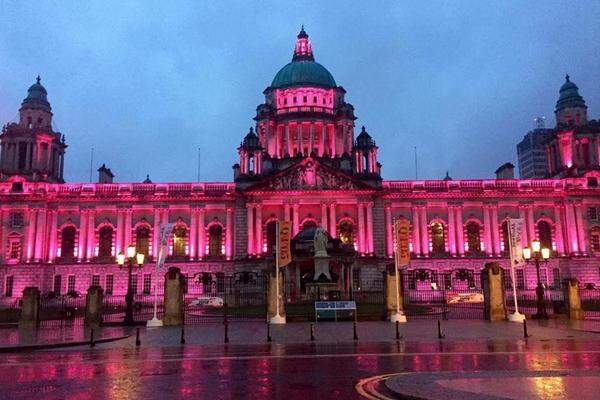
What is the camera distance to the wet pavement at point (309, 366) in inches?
449

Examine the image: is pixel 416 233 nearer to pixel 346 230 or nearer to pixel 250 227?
pixel 346 230

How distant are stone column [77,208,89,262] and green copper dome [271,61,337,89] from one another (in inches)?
1457

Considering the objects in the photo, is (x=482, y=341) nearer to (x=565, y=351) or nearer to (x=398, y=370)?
(x=565, y=351)

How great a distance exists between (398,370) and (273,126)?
234ft

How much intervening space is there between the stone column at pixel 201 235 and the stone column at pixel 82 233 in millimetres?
14463

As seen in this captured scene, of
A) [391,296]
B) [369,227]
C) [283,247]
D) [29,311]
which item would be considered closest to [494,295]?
[391,296]

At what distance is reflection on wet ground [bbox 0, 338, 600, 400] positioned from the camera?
11828 millimetres

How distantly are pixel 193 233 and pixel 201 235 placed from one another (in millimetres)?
1070

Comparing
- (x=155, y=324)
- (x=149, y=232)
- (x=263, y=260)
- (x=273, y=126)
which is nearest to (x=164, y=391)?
(x=155, y=324)

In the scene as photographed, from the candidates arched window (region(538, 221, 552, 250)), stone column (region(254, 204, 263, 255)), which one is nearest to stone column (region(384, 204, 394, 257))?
stone column (region(254, 204, 263, 255))

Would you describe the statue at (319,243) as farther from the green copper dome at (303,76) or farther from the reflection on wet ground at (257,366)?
the green copper dome at (303,76)

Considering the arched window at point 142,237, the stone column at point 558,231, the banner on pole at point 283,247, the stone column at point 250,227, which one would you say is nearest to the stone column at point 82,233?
the arched window at point 142,237

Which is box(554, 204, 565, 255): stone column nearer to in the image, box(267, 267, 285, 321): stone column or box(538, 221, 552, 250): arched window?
box(538, 221, 552, 250): arched window

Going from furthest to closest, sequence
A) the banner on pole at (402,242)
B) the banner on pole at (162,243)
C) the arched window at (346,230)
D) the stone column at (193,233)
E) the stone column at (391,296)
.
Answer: the arched window at (346,230)
the stone column at (193,233)
the banner on pole at (162,243)
the banner on pole at (402,242)
the stone column at (391,296)
